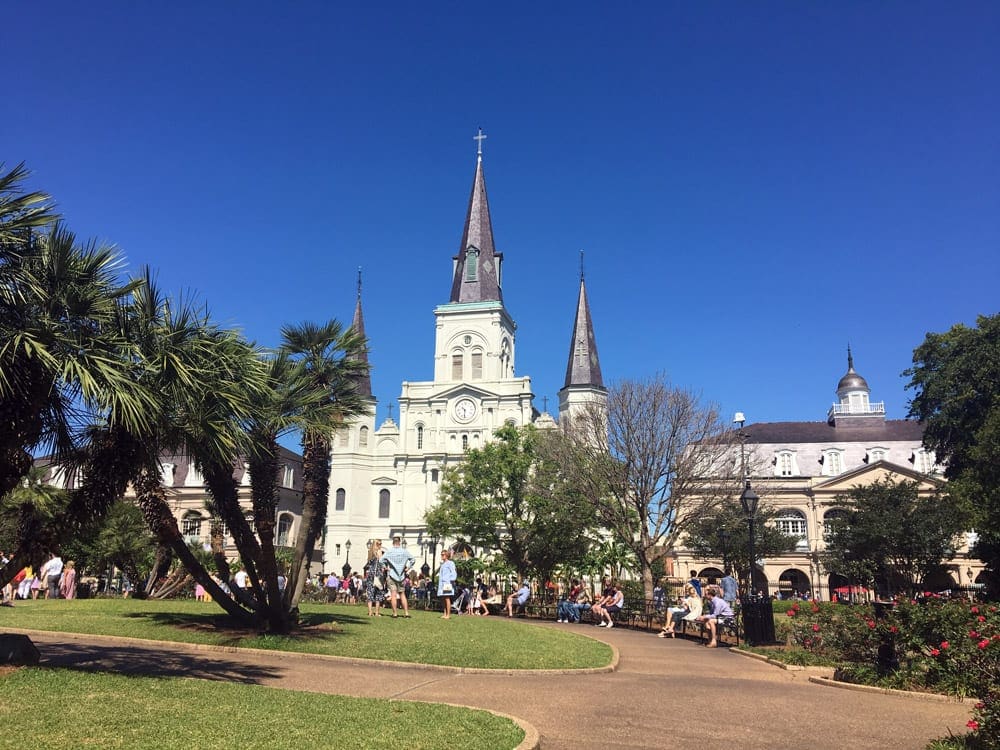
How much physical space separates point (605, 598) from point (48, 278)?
1927 centimetres

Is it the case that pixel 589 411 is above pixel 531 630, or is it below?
above

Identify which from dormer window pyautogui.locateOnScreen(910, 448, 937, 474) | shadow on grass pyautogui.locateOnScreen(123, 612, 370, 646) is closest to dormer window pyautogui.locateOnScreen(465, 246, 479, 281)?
dormer window pyautogui.locateOnScreen(910, 448, 937, 474)

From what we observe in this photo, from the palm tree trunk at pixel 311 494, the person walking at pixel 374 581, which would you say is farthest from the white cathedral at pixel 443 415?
the palm tree trunk at pixel 311 494

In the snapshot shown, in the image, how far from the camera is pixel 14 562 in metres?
9.45

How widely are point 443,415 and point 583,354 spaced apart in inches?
517

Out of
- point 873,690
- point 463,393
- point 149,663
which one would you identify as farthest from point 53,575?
point 463,393

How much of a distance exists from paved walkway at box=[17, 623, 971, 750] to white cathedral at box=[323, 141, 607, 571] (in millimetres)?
48335

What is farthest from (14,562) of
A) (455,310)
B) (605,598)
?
(455,310)

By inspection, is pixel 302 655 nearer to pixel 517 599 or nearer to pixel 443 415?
pixel 517 599

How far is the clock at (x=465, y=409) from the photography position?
6284cm

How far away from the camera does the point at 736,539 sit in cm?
4125

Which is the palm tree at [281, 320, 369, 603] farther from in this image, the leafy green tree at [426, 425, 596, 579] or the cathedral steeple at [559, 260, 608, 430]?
the cathedral steeple at [559, 260, 608, 430]

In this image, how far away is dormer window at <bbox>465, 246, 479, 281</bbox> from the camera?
220 feet

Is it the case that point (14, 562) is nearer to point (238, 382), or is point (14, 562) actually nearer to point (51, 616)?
point (238, 382)
